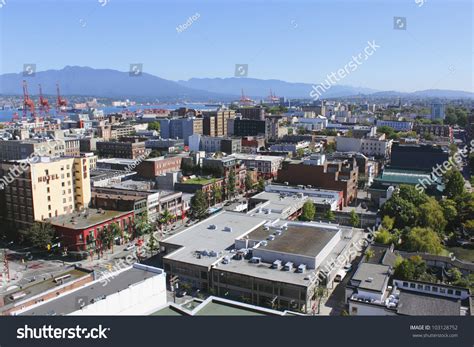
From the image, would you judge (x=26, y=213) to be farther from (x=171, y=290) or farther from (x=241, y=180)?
(x=241, y=180)

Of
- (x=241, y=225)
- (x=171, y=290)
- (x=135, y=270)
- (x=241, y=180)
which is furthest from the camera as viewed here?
(x=241, y=180)

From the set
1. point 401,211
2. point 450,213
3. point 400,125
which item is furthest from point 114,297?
point 400,125

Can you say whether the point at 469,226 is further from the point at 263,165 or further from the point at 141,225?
the point at 263,165

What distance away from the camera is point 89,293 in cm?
819

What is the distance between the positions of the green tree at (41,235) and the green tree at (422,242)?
12.0m

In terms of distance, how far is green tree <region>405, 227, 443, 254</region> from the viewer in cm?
1347

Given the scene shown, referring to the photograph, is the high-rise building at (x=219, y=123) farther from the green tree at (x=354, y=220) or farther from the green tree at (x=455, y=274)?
the green tree at (x=455, y=274)

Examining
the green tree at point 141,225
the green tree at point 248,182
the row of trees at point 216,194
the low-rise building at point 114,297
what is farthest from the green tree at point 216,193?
the low-rise building at point 114,297

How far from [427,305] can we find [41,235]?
12.0 m

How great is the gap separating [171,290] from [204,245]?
186 cm

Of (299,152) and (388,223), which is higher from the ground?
(299,152)

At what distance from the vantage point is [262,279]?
10.9 m

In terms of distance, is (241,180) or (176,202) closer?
(176,202)
